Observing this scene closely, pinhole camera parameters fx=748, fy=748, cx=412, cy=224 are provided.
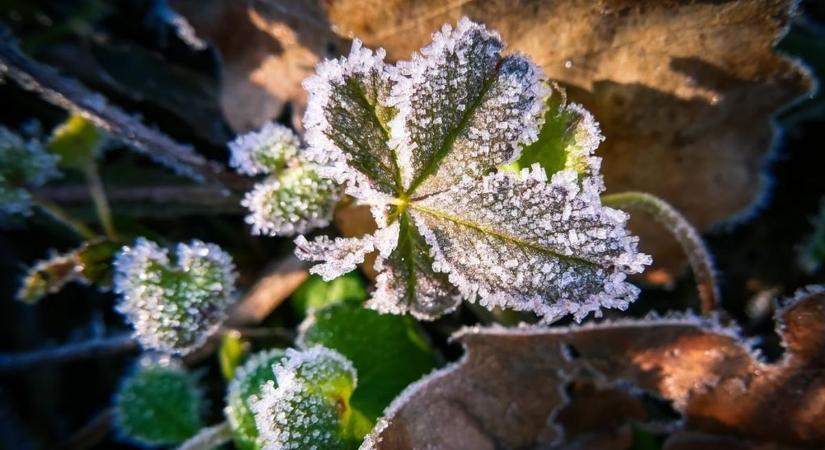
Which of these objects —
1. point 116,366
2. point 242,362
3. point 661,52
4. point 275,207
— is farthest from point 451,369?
point 116,366

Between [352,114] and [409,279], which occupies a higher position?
[352,114]

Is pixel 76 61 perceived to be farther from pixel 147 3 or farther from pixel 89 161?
→ pixel 89 161

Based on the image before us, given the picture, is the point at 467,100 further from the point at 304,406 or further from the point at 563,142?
the point at 304,406

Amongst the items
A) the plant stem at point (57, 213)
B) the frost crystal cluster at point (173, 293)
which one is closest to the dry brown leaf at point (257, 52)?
the plant stem at point (57, 213)

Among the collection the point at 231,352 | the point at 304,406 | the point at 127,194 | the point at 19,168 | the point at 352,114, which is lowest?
the point at 304,406

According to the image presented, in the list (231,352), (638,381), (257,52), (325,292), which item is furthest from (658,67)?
(231,352)

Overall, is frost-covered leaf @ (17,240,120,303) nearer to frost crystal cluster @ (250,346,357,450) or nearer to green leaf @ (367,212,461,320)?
frost crystal cluster @ (250,346,357,450)
